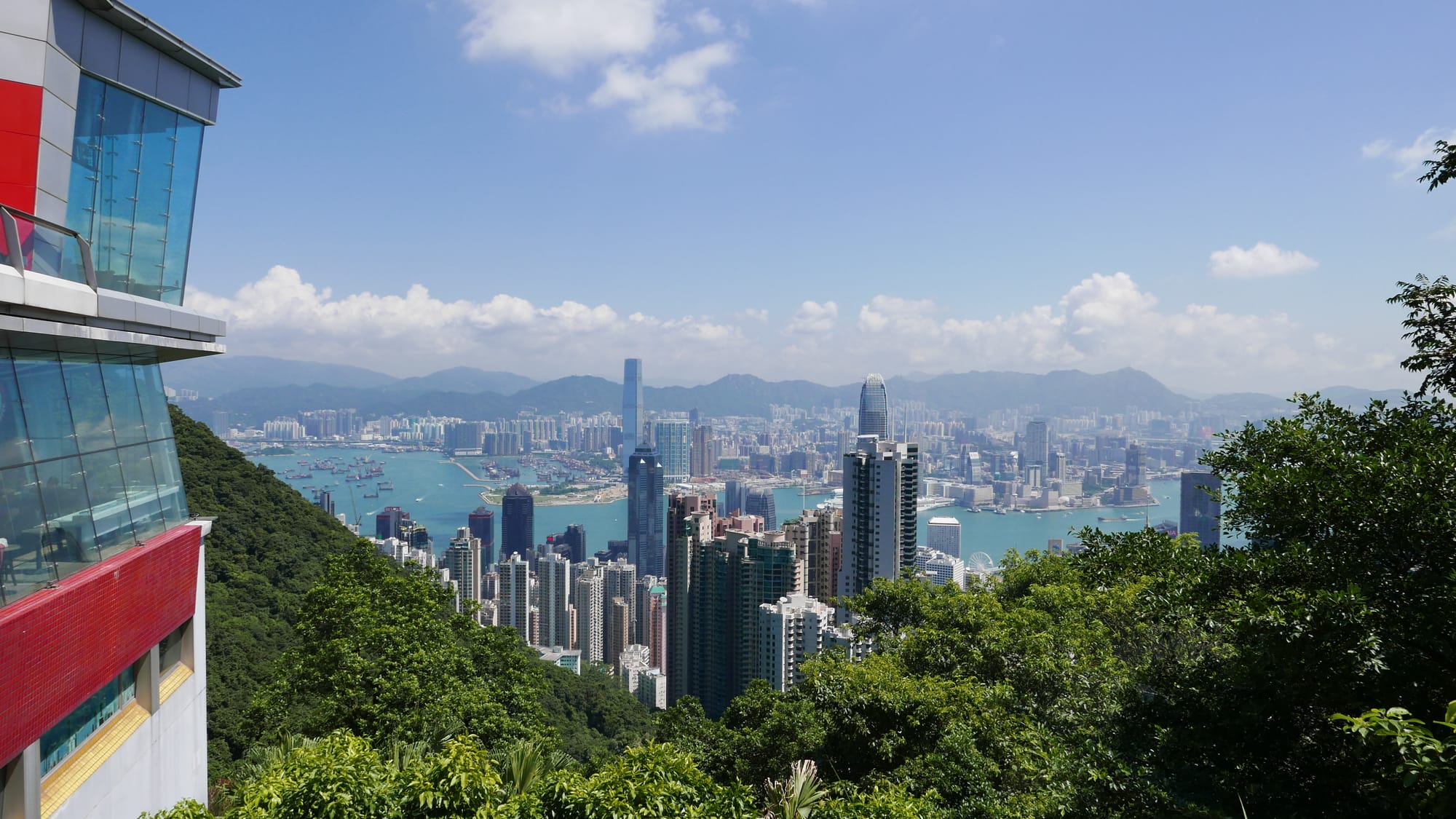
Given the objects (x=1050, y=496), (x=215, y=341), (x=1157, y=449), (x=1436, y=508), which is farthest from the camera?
(x=1157, y=449)

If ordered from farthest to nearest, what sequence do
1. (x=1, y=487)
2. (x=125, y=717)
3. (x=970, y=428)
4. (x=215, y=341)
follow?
(x=970, y=428) → (x=215, y=341) → (x=125, y=717) → (x=1, y=487)

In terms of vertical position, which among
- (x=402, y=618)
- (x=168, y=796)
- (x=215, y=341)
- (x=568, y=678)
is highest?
(x=215, y=341)

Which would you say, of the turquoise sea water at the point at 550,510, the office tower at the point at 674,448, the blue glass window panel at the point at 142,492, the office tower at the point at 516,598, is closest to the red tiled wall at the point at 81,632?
the blue glass window panel at the point at 142,492

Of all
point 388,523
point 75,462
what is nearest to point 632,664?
point 388,523

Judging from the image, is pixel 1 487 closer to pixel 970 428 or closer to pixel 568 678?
pixel 568 678

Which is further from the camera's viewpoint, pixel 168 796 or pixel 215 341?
pixel 215 341

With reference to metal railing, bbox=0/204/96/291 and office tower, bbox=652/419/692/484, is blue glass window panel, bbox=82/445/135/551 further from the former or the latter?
office tower, bbox=652/419/692/484

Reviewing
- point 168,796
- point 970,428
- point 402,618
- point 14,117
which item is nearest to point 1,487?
point 14,117

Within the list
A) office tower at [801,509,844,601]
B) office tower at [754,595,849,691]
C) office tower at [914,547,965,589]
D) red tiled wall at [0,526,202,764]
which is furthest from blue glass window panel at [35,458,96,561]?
office tower at [914,547,965,589]
